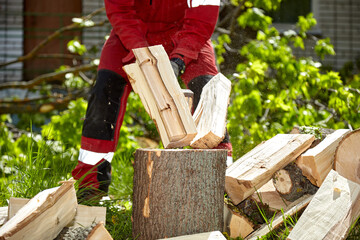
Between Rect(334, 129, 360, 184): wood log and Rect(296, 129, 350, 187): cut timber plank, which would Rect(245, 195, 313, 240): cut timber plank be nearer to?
Rect(296, 129, 350, 187): cut timber plank

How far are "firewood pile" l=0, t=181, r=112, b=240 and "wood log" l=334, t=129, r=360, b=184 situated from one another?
1.26 meters

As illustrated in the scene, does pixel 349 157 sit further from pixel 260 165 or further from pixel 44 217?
pixel 44 217

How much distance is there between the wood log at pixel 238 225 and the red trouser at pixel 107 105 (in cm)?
85

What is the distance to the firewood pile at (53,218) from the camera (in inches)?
68.4

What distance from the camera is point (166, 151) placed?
1.99m

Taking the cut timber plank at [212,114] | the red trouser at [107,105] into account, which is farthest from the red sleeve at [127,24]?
the cut timber plank at [212,114]

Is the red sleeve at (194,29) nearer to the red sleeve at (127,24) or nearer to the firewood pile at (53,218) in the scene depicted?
the red sleeve at (127,24)

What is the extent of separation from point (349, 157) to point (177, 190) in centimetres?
96

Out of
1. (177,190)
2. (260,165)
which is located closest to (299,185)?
(260,165)

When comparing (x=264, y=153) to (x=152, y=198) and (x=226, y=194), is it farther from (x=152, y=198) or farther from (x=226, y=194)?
(x=152, y=198)

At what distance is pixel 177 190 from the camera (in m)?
2.00

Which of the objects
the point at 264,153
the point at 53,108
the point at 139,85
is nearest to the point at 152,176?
the point at 139,85

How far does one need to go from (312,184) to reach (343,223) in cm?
47

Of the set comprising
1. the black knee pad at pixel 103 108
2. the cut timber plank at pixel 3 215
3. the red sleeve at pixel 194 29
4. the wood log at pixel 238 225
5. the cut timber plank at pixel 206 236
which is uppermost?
the red sleeve at pixel 194 29
